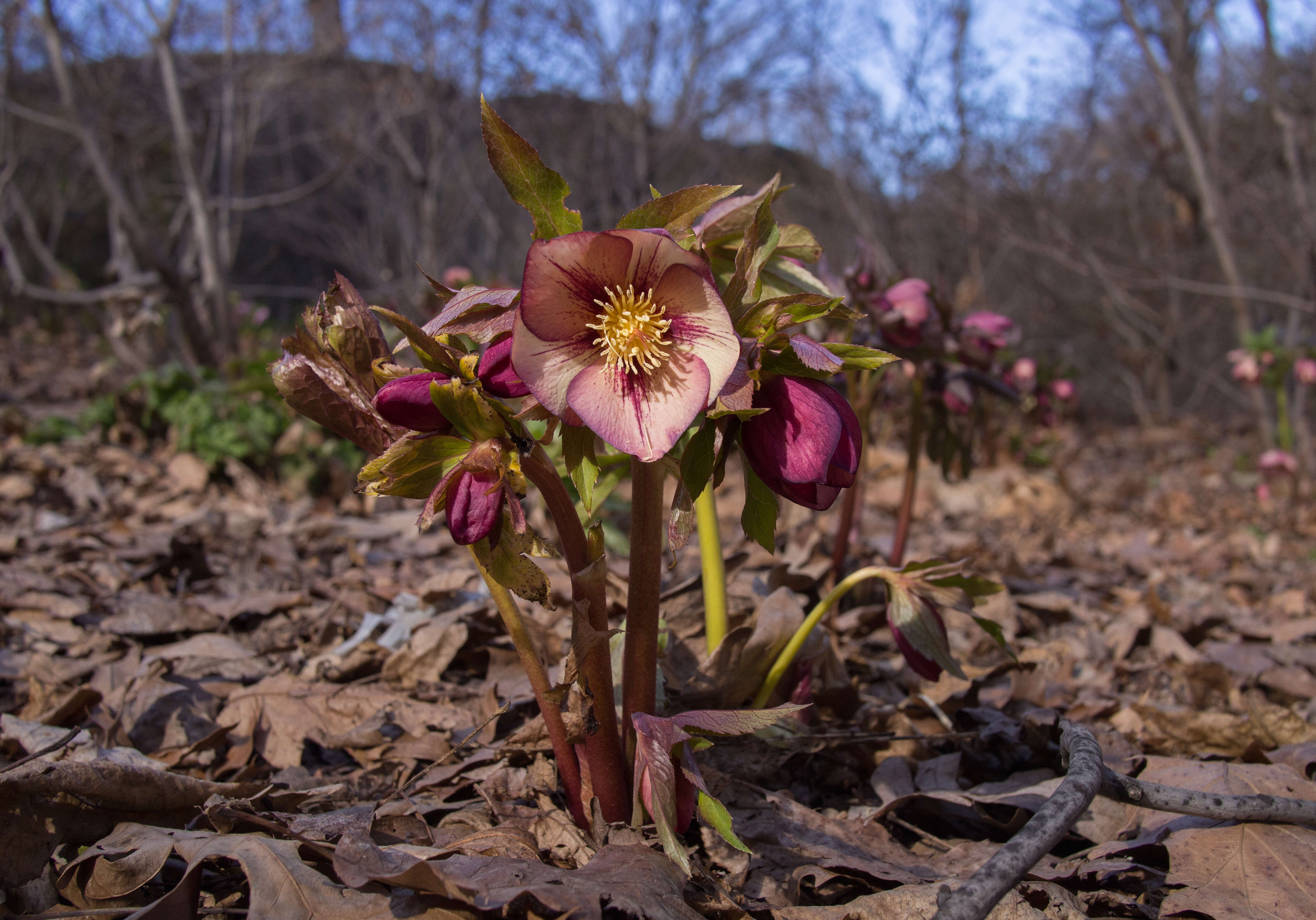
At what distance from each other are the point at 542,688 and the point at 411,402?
42 cm

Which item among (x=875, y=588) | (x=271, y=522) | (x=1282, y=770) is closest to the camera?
(x=1282, y=770)

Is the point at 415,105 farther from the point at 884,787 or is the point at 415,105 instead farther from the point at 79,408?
the point at 884,787

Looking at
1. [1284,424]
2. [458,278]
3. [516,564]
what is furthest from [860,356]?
[1284,424]

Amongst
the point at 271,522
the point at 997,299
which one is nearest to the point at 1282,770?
the point at 271,522

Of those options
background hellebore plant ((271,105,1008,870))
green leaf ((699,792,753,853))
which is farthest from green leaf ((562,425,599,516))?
green leaf ((699,792,753,853))

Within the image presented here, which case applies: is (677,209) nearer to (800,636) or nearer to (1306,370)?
(800,636)

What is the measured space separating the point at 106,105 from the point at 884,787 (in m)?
7.93

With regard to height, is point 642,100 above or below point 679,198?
above

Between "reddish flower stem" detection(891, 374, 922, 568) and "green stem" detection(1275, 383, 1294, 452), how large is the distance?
442 cm

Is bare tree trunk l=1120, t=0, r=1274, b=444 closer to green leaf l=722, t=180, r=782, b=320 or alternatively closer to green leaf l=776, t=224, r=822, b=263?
green leaf l=776, t=224, r=822, b=263

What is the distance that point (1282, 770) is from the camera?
4.21 ft

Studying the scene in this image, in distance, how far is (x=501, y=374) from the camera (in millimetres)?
825

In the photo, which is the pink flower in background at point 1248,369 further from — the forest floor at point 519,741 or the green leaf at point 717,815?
the green leaf at point 717,815

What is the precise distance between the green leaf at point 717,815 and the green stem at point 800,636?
35 centimetres
